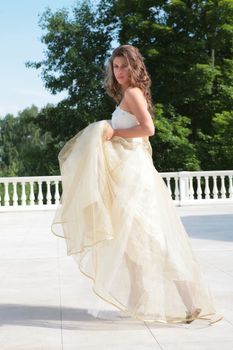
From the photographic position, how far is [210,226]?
10688 millimetres

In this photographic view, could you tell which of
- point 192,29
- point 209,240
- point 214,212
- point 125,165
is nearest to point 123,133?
point 125,165

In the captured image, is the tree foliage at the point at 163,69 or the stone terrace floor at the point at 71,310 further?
the tree foliage at the point at 163,69

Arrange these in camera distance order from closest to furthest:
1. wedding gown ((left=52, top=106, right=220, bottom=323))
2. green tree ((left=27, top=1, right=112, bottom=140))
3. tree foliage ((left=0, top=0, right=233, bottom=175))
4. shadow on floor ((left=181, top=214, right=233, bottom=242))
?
1. wedding gown ((left=52, top=106, right=220, bottom=323))
2. shadow on floor ((left=181, top=214, right=233, bottom=242))
3. tree foliage ((left=0, top=0, right=233, bottom=175))
4. green tree ((left=27, top=1, right=112, bottom=140))

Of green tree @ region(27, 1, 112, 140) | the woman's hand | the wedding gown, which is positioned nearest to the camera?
the wedding gown

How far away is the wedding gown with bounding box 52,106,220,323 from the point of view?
3770 millimetres

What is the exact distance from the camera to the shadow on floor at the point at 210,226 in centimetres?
921

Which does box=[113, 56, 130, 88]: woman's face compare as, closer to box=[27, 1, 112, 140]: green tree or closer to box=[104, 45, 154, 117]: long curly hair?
box=[104, 45, 154, 117]: long curly hair

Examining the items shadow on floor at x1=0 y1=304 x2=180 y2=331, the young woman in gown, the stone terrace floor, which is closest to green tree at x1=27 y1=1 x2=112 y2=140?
the stone terrace floor

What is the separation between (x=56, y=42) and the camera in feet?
87.6

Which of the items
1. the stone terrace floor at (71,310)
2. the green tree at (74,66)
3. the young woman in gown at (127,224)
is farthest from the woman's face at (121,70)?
the green tree at (74,66)

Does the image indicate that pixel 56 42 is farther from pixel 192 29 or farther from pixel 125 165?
pixel 125 165

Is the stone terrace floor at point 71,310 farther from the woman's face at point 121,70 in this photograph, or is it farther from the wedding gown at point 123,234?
the woman's face at point 121,70

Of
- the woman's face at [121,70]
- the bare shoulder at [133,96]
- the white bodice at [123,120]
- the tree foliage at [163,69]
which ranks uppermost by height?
the tree foliage at [163,69]

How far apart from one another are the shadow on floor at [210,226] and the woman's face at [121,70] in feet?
16.7
